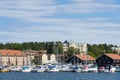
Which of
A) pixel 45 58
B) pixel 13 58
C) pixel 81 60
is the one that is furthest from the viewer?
pixel 45 58

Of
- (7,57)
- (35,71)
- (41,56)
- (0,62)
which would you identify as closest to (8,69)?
(35,71)

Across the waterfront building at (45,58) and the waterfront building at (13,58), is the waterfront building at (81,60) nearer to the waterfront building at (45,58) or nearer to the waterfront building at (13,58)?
the waterfront building at (13,58)

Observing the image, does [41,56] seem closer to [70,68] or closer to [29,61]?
[29,61]

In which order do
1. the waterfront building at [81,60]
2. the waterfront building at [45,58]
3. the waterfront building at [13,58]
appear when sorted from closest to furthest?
1. the waterfront building at [81,60]
2. the waterfront building at [13,58]
3. the waterfront building at [45,58]

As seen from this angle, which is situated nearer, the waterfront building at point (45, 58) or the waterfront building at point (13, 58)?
the waterfront building at point (13, 58)

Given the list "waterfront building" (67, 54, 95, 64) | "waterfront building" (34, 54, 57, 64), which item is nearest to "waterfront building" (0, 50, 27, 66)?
"waterfront building" (34, 54, 57, 64)

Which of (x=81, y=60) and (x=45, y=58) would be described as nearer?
(x=81, y=60)

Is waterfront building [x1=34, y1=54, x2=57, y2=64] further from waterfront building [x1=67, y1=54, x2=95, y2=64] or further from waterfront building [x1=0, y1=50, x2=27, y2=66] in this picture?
waterfront building [x1=67, y1=54, x2=95, y2=64]

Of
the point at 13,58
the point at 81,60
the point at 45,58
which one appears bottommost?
the point at 81,60

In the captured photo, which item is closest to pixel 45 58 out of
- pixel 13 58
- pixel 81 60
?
pixel 13 58

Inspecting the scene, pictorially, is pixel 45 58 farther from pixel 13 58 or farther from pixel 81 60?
pixel 81 60

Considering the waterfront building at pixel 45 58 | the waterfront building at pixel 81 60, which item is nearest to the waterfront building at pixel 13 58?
the waterfront building at pixel 45 58

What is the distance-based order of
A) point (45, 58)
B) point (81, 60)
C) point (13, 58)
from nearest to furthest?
point (81, 60), point (13, 58), point (45, 58)

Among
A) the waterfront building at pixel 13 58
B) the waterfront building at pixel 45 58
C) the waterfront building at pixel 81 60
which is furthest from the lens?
the waterfront building at pixel 45 58
